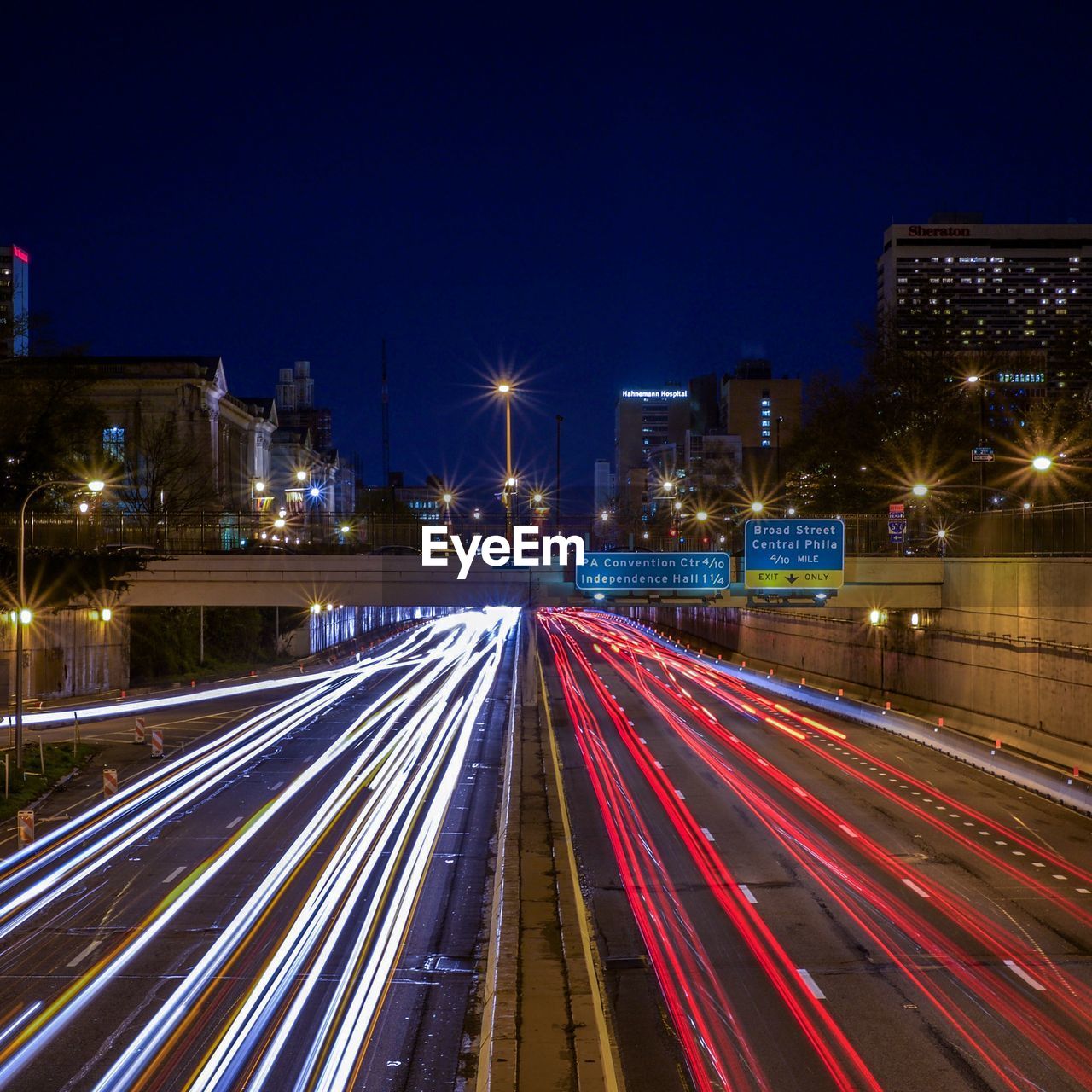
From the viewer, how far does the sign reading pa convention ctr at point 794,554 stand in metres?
38.0

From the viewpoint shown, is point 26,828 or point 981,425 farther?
point 981,425

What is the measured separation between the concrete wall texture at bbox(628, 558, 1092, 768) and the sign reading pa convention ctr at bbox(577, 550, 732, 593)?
247 centimetres

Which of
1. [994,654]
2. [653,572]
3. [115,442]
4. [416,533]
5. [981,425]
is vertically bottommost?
[994,654]

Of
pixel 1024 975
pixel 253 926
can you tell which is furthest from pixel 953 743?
pixel 253 926

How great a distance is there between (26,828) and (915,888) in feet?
56.3

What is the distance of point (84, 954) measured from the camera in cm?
1667

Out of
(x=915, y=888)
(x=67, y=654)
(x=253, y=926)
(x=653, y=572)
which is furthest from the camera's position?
(x=67, y=654)

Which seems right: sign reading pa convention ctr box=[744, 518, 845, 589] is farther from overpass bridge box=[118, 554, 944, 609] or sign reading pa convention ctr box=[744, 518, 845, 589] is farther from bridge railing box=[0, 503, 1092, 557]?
bridge railing box=[0, 503, 1092, 557]

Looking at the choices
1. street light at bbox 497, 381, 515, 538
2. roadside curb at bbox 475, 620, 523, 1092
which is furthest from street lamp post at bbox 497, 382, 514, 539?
roadside curb at bbox 475, 620, 523, 1092

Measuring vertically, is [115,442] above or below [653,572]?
above

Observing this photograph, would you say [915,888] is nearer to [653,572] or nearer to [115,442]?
[653,572]

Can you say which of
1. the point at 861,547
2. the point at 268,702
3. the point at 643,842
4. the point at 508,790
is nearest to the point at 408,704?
the point at 268,702

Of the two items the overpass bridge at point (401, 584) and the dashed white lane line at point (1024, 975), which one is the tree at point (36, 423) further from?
the dashed white lane line at point (1024, 975)

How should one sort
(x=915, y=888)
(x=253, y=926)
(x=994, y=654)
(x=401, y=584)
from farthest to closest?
(x=401, y=584), (x=994, y=654), (x=915, y=888), (x=253, y=926)
